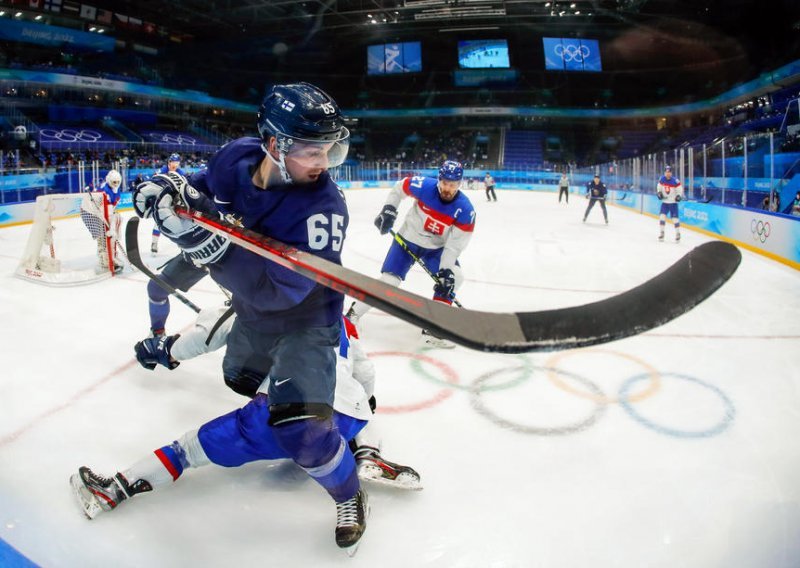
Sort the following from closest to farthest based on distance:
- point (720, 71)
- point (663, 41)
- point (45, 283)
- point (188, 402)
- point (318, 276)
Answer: point (318, 276) → point (188, 402) → point (45, 283) → point (720, 71) → point (663, 41)

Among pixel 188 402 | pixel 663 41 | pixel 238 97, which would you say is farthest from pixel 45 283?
pixel 663 41

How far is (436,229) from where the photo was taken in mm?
3582

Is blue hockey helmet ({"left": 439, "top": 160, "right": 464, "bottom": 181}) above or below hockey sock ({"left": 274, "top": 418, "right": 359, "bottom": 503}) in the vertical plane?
above

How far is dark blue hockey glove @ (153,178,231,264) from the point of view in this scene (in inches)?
57.6

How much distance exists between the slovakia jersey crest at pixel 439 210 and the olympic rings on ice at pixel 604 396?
42.0 inches

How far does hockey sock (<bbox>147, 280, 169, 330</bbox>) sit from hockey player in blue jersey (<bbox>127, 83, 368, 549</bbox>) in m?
1.19

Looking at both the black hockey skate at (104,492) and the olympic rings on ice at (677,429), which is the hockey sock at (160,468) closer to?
the black hockey skate at (104,492)

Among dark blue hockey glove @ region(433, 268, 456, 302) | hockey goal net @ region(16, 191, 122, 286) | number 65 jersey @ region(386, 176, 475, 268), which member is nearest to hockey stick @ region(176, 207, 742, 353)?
dark blue hockey glove @ region(433, 268, 456, 302)

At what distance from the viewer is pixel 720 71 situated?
26.1 m

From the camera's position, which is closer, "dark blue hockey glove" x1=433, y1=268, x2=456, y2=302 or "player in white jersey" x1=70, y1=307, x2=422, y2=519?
"player in white jersey" x1=70, y1=307, x2=422, y2=519

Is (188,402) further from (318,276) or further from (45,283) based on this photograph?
(45,283)

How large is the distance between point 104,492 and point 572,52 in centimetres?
3241

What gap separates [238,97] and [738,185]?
28810mm

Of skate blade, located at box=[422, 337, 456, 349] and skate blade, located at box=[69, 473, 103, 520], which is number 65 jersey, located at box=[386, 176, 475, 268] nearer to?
skate blade, located at box=[422, 337, 456, 349]
